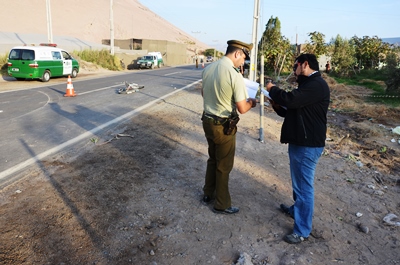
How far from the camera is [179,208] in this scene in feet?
12.7

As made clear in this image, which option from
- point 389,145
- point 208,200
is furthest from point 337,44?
point 208,200

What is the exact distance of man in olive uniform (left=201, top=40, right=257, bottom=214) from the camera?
3.45 meters

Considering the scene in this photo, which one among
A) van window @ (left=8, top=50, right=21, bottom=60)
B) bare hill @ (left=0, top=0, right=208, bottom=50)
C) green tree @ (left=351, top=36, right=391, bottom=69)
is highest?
bare hill @ (left=0, top=0, right=208, bottom=50)

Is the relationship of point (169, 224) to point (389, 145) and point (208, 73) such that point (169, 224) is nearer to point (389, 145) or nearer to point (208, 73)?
point (208, 73)

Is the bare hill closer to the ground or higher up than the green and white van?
higher up

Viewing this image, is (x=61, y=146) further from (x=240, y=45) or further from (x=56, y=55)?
(x=56, y=55)

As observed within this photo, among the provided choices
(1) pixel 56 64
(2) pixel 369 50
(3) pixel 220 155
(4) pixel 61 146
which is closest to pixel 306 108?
(3) pixel 220 155

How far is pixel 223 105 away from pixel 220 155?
572 mm

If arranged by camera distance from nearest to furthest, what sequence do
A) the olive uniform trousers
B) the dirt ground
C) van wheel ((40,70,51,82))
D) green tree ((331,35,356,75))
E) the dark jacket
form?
the dirt ground, the dark jacket, the olive uniform trousers, van wheel ((40,70,51,82)), green tree ((331,35,356,75))

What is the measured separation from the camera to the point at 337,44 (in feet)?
92.9

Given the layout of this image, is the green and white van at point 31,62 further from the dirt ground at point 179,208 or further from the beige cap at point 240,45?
the beige cap at point 240,45

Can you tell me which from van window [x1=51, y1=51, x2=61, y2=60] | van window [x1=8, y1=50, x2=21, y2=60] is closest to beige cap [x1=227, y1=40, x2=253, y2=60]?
van window [x1=8, y1=50, x2=21, y2=60]

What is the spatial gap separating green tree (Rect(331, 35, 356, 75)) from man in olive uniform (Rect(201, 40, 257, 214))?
2640 centimetres

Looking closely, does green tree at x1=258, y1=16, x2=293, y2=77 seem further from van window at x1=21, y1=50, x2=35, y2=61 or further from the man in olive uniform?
the man in olive uniform
